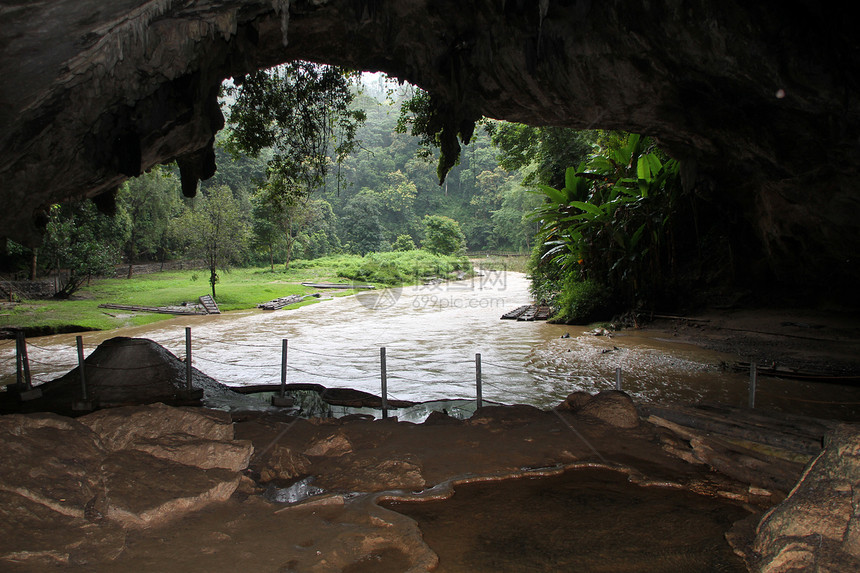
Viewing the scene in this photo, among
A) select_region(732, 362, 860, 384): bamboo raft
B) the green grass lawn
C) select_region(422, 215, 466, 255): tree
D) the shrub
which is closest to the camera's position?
select_region(732, 362, 860, 384): bamboo raft

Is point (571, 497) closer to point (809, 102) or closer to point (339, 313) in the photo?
point (809, 102)

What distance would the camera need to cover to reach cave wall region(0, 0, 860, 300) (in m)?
4.52

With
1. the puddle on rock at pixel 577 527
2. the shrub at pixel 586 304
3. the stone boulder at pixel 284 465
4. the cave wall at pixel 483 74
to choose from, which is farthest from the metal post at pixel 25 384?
the shrub at pixel 586 304

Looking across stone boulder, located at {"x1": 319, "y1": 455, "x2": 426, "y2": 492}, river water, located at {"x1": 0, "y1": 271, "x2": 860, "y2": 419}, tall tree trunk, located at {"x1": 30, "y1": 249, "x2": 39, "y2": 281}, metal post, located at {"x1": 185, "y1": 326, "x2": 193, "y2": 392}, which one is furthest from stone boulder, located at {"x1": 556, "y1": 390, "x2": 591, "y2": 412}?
tall tree trunk, located at {"x1": 30, "y1": 249, "x2": 39, "y2": 281}

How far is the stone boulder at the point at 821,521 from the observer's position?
232 cm

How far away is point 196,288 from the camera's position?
75.5 ft

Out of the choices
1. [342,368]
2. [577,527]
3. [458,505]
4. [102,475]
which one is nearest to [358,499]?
[458,505]

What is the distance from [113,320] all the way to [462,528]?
16648 millimetres

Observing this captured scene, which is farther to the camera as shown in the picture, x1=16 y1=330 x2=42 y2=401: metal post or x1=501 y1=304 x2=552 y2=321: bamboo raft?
x1=501 y1=304 x2=552 y2=321: bamboo raft

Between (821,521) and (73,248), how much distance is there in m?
24.0

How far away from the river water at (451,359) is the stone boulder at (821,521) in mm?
3969

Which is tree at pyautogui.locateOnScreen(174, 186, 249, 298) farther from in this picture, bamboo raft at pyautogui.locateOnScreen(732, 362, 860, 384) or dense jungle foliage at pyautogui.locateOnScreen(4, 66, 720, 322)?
bamboo raft at pyautogui.locateOnScreen(732, 362, 860, 384)

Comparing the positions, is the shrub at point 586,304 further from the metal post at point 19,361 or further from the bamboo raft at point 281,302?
the metal post at point 19,361

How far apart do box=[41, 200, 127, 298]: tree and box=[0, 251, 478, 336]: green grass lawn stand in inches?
35.6
